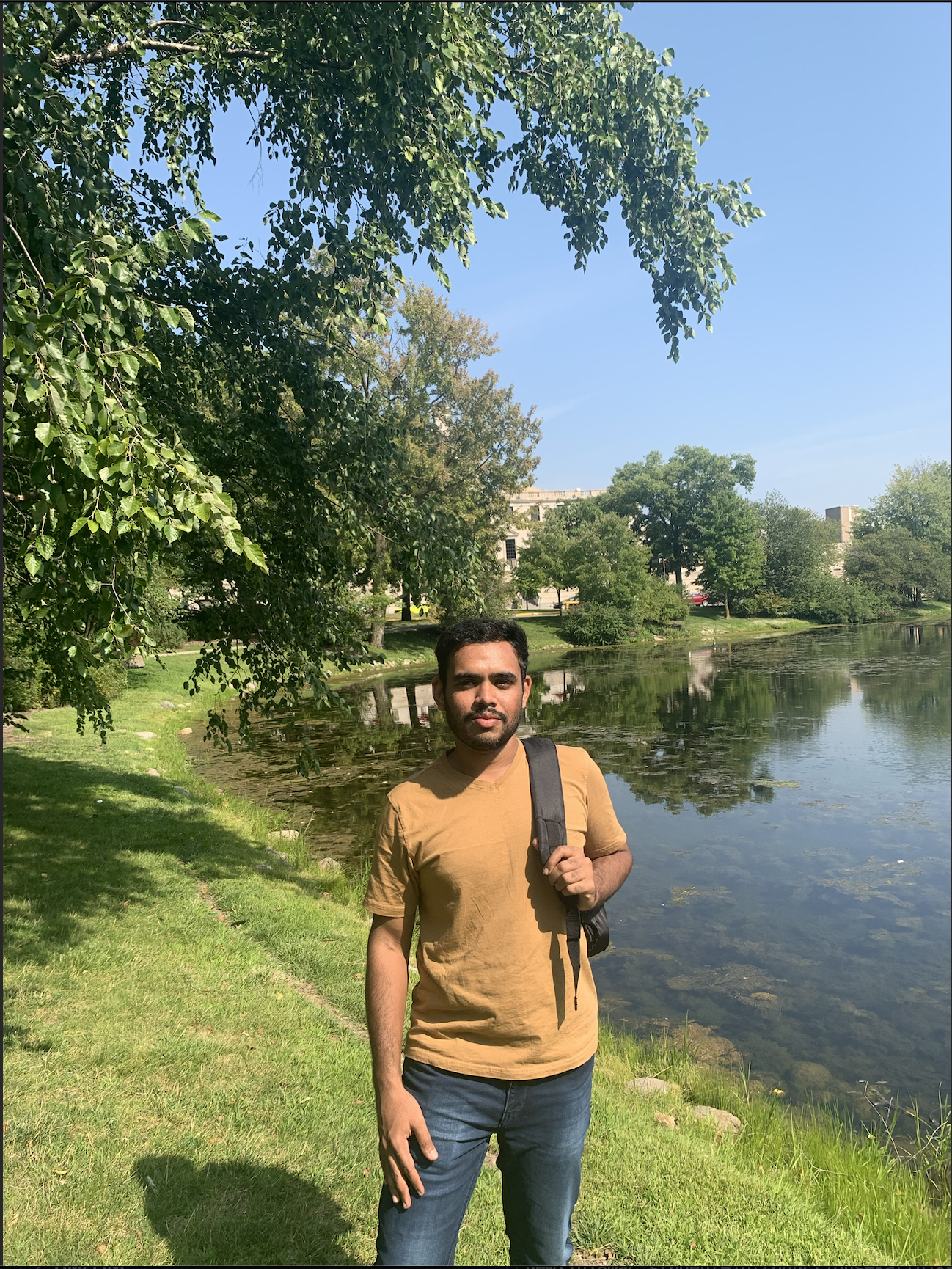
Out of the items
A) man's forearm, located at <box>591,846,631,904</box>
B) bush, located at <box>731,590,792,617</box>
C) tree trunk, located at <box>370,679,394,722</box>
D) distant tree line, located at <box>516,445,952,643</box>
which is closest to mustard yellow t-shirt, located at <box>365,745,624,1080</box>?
man's forearm, located at <box>591,846,631,904</box>

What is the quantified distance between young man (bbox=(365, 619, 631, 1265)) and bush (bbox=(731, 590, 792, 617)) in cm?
6857

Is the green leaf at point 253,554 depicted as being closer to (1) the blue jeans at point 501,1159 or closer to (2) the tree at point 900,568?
(1) the blue jeans at point 501,1159

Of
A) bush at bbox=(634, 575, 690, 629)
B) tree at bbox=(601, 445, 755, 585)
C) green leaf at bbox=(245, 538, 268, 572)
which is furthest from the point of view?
tree at bbox=(601, 445, 755, 585)

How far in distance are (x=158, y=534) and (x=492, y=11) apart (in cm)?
510

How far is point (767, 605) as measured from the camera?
6725 centimetres

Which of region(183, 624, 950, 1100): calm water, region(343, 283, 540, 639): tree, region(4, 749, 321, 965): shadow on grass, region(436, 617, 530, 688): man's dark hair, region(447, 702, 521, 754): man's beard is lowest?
region(183, 624, 950, 1100): calm water

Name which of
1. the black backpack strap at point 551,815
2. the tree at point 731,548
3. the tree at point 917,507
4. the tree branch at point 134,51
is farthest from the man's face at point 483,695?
the tree at point 917,507

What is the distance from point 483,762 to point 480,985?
2.02 ft

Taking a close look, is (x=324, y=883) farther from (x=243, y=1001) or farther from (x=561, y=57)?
(x=561, y=57)

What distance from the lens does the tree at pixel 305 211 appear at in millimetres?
4871

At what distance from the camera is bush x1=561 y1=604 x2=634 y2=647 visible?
51375 mm

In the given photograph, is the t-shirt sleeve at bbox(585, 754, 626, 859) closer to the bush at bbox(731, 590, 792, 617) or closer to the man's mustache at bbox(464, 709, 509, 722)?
the man's mustache at bbox(464, 709, 509, 722)

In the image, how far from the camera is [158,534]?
3.63 metres

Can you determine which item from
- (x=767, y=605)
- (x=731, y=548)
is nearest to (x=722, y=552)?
(x=731, y=548)
